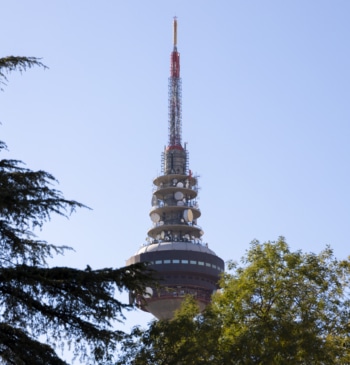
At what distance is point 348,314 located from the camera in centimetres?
4484

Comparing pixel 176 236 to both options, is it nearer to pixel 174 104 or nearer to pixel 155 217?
pixel 155 217

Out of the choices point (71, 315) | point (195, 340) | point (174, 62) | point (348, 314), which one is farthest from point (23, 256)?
point (174, 62)

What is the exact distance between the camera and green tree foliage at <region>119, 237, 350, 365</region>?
41000 millimetres

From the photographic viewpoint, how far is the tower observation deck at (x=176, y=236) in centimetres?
16912

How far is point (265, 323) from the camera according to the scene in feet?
140

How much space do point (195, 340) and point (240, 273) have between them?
6.51 meters

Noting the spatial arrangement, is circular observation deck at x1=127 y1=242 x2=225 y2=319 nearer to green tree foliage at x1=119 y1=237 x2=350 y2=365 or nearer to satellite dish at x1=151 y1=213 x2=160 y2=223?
satellite dish at x1=151 y1=213 x2=160 y2=223

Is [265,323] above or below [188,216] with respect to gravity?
below

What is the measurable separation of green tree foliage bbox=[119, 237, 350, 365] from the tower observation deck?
373 feet

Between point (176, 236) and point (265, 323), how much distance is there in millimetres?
135608

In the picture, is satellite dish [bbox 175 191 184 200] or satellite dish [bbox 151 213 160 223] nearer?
satellite dish [bbox 175 191 184 200]

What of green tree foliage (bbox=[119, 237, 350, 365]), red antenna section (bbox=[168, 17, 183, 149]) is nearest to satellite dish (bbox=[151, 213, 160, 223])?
red antenna section (bbox=[168, 17, 183, 149])

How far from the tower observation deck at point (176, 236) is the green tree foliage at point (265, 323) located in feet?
373

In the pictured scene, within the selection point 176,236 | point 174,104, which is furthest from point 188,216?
point 174,104
